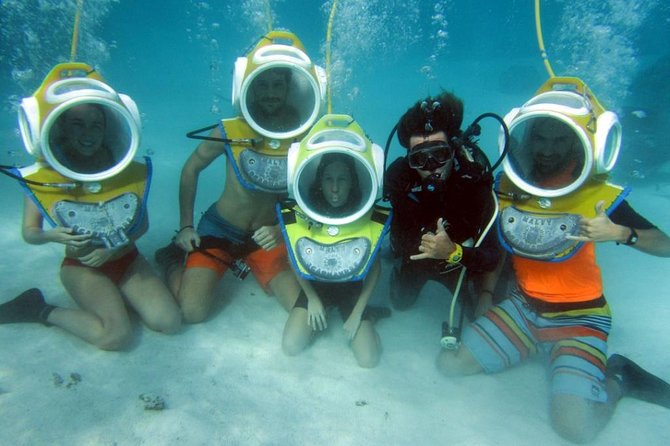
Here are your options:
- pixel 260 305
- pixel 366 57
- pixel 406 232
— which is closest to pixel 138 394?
pixel 260 305

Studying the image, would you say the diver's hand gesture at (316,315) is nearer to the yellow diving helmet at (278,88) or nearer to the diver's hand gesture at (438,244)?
the diver's hand gesture at (438,244)

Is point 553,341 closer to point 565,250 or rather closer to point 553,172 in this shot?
point 565,250

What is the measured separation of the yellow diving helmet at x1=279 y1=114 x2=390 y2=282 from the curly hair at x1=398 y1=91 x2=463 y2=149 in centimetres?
37

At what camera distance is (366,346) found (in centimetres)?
357

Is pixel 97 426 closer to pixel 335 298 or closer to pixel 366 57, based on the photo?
pixel 335 298

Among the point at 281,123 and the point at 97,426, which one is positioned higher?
the point at 281,123

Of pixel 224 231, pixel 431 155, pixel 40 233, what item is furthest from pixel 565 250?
pixel 40 233

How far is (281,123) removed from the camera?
380cm

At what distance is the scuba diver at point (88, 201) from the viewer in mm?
2859

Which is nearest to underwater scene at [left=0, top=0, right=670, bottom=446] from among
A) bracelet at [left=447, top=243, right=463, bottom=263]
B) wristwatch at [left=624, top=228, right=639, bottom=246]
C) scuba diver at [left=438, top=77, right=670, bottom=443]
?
scuba diver at [left=438, top=77, right=670, bottom=443]

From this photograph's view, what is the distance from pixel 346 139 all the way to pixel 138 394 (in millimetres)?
2517

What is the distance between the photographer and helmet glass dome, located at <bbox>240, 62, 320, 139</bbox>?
3.53 metres

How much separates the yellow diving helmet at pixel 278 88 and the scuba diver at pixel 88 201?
0.96 metres

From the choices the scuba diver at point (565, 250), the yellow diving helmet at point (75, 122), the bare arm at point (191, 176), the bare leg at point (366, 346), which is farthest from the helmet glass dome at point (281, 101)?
the bare leg at point (366, 346)
